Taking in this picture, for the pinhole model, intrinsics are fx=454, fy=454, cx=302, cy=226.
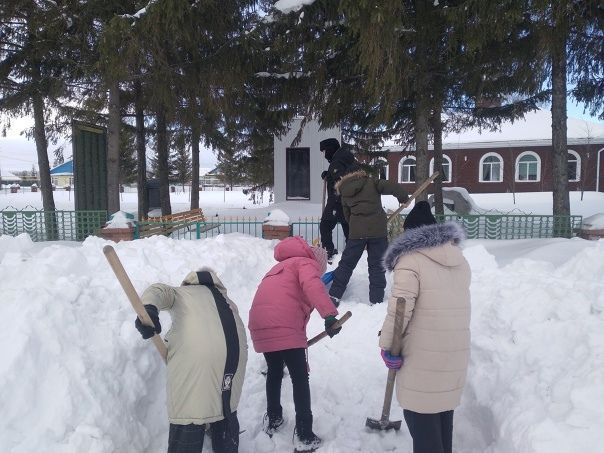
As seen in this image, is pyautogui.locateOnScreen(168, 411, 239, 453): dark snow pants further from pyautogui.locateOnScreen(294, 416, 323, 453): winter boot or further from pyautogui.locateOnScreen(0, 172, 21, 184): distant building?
pyautogui.locateOnScreen(0, 172, 21, 184): distant building

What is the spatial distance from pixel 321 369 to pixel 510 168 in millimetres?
26520

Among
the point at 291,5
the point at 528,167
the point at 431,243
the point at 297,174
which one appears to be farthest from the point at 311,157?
the point at 528,167

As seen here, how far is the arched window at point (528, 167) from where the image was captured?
88.5 ft

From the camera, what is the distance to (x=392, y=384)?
3.18 m

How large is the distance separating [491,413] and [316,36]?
283 inches

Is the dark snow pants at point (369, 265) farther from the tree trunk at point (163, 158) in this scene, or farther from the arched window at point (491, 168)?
the arched window at point (491, 168)

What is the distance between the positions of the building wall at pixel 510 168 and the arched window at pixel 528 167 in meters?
0.19

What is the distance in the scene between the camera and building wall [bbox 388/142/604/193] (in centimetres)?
2589

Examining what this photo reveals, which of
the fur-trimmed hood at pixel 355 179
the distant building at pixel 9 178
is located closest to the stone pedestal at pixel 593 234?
the fur-trimmed hood at pixel 355 179

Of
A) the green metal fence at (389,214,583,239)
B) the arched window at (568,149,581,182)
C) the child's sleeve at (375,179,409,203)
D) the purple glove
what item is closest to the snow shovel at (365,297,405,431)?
the purple glove

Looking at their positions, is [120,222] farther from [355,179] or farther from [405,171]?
[405,171]

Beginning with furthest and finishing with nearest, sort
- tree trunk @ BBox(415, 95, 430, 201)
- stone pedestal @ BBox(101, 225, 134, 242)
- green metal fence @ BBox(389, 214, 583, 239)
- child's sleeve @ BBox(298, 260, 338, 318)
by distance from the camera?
green metal fence @ BBox(389, 214, 583, 239) < tree trunk @ BBox(415, 95, 430, 201) < stone pedestal @ BBox(101, 225, 134, 242) < child's sleeve @ BBox(298, 260, 338, 318)

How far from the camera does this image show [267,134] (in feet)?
42.1

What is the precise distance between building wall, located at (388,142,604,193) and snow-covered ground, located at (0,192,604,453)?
22.7m
